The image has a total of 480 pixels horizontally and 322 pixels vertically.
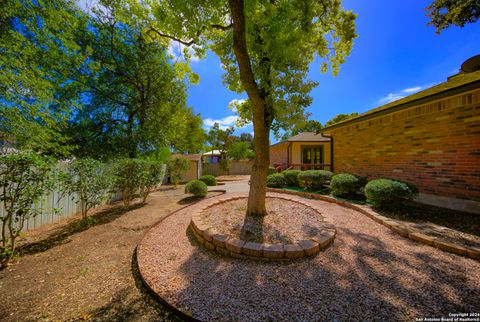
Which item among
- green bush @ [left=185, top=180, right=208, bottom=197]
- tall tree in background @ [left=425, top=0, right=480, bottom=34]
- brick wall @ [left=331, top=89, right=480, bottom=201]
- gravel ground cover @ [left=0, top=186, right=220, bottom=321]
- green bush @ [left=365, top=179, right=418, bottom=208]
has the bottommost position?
gravel ground cover @ [left=0, top=186, right=220, bottom=321]

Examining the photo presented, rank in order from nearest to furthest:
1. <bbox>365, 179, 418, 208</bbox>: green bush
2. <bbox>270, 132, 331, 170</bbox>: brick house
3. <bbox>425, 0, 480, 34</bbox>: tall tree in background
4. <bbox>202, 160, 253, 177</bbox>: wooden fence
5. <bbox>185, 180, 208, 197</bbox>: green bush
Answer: <bbox>365, 179, 418, 208</bbox>: green bush
<bbox>425, 0, 480, 34</bbox>: tall tree in background
<bbox>185, 180, 208, 197</bbox>: green bush
<bbox>270, 132, 331, 170</bbox>: brick house
<bbox>202, 160, 253, 177</bbox>: wooden fence

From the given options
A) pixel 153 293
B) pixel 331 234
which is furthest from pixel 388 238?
pixel 153 293

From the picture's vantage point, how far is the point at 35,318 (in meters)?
1.84

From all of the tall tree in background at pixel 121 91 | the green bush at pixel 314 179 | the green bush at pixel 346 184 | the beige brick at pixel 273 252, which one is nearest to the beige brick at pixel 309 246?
the beige brick at pixel 273 252

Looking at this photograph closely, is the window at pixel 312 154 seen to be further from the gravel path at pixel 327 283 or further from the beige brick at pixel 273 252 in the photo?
the beige brick at pixel 273 252

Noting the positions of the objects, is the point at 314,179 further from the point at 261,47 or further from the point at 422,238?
the point at 261,47

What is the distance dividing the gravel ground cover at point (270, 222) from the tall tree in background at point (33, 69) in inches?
173

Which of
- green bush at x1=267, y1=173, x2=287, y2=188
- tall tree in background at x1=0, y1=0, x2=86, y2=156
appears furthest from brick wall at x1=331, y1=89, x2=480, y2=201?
tall tree in background at x1=0, y1=0, x2=86, y2=156

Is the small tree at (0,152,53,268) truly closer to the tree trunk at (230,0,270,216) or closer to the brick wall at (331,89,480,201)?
the tree trunk at (230,0,270,216)

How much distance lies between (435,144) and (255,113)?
16.8ft

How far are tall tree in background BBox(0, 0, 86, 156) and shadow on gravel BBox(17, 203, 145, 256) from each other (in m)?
1.96

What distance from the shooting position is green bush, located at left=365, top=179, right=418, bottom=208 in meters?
4.21

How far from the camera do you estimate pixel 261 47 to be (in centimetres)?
377

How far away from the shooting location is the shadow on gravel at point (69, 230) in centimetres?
334
